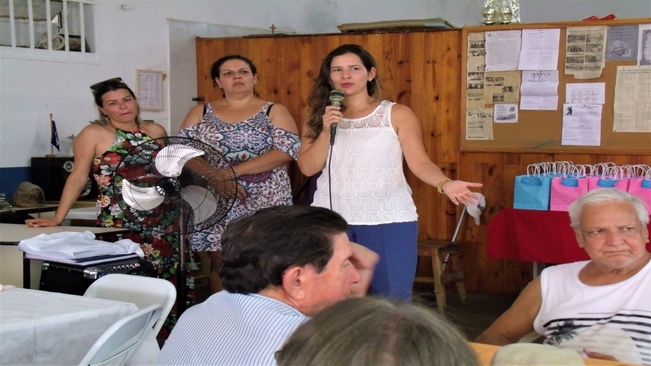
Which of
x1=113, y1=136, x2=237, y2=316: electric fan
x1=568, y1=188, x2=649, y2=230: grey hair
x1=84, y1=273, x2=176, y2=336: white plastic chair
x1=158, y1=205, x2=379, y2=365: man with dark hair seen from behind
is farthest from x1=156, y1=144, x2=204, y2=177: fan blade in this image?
x1=568, y1=188, x2=649, y2=230: grey hair

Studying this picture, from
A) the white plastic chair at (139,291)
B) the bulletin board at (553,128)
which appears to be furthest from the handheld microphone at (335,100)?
the bulletin board at (553,128)

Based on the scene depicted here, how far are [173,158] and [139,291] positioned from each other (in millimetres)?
629

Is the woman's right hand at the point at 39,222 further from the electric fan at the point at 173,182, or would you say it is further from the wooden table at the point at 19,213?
the wooden table at the point at 19,213

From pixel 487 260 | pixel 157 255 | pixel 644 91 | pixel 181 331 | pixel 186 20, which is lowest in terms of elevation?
pixel 487 260

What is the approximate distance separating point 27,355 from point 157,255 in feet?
5.09

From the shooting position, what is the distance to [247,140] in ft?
11.4

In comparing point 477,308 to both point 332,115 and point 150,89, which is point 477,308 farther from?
point 150,89

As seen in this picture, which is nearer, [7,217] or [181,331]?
[181,331]

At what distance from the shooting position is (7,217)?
450 centimetres

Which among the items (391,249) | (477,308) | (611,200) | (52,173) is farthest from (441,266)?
(52,173)

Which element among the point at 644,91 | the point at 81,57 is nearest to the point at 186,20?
the point at 81,57

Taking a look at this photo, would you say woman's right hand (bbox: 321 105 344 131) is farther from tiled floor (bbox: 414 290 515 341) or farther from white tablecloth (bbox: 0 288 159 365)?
tiled floor (bbox: 414 290 515 341)

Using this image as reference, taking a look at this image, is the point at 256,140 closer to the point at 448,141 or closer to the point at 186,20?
the point at 448,141

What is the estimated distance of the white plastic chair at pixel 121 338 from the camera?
187cm
